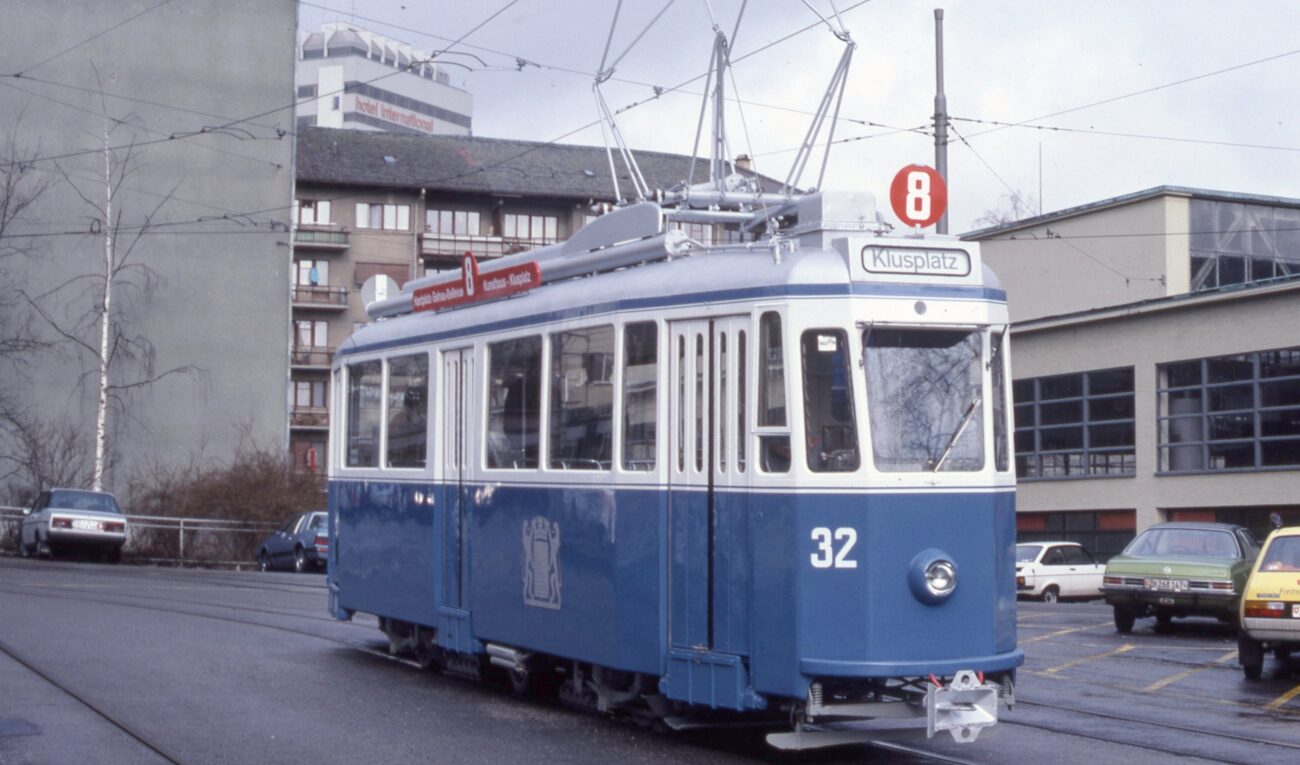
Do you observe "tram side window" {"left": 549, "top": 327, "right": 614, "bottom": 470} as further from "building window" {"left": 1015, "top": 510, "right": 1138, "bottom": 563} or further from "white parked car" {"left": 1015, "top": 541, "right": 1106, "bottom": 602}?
"building window" {"left": 1015, "top": 510, "right": 1138, "bottom": 563}

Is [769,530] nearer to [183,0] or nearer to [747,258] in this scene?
[747,258]

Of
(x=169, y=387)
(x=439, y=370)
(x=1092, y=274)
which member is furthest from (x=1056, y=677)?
(x=169, y=387)

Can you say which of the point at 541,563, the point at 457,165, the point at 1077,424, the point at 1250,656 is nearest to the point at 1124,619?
the point at 1250,656

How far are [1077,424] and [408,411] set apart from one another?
3035 cm

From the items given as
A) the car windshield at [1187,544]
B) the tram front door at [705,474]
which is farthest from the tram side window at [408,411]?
the car windshield at [1187,544]

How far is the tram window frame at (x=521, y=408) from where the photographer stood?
13.1 metres

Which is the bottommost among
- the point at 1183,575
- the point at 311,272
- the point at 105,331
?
the point at 1183,575

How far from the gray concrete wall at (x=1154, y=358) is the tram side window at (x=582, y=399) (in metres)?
26.9

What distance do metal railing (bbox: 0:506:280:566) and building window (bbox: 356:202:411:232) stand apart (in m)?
31.7

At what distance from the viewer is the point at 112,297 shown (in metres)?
53.2

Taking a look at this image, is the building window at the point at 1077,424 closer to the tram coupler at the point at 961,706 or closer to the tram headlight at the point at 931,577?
the tram headlight at the point at 931,577

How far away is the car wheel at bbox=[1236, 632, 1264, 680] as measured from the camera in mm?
17375

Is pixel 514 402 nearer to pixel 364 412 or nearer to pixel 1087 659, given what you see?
pixel 364 412

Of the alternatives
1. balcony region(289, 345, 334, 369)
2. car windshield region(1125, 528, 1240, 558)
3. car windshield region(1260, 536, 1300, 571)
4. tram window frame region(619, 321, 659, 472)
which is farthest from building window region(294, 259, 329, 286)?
tram window frame region(619, 321, 659, 472)
